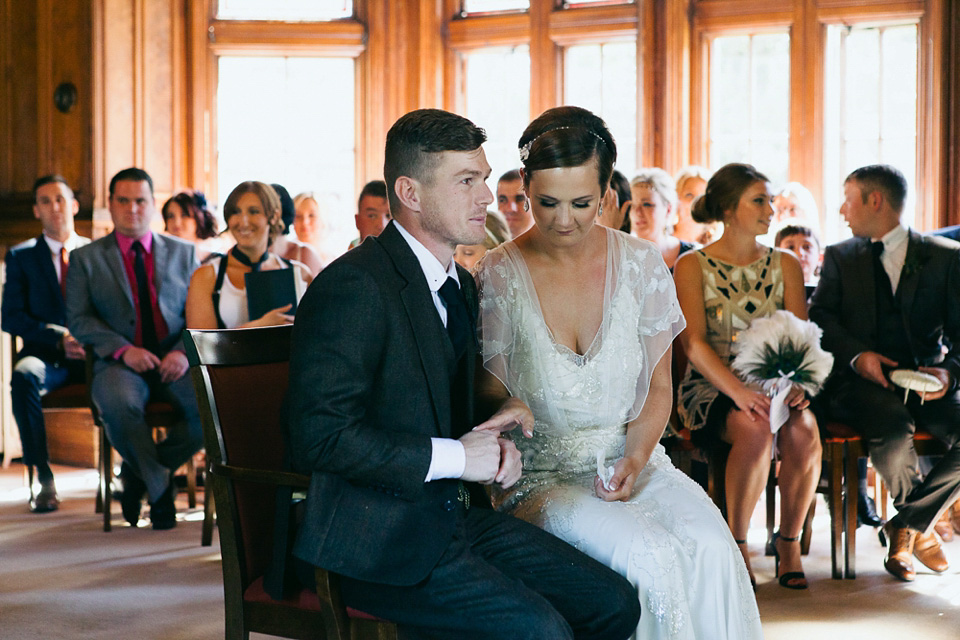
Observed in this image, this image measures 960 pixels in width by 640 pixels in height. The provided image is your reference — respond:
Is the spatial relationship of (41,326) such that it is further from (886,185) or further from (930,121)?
(930,121)

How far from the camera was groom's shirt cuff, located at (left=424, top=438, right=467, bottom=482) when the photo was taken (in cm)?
206

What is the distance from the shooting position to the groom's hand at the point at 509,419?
2.26m

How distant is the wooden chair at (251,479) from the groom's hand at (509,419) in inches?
16.0

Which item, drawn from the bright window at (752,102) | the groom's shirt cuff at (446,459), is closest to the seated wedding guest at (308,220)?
the bright window at (752,102)

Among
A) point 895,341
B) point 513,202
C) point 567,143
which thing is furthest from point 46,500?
point 895,341

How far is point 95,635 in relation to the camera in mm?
3377

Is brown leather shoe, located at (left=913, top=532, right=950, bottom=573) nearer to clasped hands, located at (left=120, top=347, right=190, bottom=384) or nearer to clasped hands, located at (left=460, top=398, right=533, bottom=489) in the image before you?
clasped hands, located at (left=460, top=398, right=533, bottom=489)

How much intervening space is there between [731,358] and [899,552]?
100 cm

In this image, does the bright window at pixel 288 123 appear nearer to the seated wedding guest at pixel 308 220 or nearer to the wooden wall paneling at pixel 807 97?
the seated wedding guest at pixel 308 220

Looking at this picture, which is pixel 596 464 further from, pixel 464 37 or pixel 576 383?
pixel 464 37

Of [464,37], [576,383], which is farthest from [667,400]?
[464,37]

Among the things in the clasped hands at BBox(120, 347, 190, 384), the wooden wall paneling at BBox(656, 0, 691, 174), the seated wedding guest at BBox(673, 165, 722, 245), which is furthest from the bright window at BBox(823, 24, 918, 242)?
the clasped hands at BBox(120, 347, 190, 384)

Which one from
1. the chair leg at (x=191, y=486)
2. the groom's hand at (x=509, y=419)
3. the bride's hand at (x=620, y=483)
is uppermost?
the groom's hand at (x=509, y=419)

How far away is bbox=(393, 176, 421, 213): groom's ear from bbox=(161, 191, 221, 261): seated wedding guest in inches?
172
